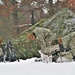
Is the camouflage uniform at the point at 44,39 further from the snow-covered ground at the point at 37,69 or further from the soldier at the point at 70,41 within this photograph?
the snow-covered ground at the point at 37,69

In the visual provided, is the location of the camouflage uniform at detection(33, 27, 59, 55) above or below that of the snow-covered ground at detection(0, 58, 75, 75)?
above

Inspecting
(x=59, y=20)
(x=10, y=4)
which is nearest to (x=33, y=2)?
(x=10, y=4)

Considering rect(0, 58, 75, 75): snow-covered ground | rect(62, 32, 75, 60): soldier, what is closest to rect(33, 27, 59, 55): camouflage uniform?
rect(62, 32, 75, 60): soldier

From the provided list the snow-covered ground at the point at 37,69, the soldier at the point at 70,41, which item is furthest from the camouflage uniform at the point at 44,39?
the snow-covered ground at the point at 37,69

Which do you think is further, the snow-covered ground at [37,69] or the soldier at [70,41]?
the soldier at [70,41]

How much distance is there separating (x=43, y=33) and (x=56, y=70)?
1240 mm

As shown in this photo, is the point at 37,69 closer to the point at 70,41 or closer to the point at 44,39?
the point at 44,39

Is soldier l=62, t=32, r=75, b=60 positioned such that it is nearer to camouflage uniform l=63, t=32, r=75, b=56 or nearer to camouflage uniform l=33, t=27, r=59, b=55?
camouflage uniform l=63, t=32, r=75, b=56

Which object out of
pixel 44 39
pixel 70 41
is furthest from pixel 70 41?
pixel 44 39

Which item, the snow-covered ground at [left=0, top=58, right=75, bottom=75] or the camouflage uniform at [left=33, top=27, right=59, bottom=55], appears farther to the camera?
the camouflage uniform at [left=33, top=27, right=59, bottom=55]

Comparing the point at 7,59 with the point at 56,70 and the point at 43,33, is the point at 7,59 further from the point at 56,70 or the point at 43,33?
the point at 56,70

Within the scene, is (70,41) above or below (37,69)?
above

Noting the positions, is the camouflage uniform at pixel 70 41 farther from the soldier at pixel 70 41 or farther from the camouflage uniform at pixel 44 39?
the camouflage uniform at pixel 44 39

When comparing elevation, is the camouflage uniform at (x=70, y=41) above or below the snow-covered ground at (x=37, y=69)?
above
